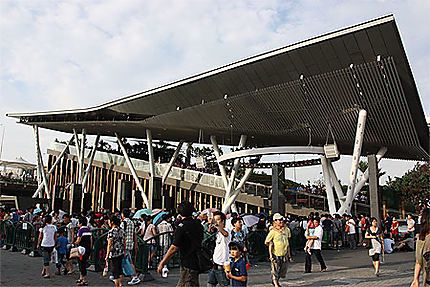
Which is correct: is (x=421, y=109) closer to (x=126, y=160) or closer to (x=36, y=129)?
(x=126, y=160)

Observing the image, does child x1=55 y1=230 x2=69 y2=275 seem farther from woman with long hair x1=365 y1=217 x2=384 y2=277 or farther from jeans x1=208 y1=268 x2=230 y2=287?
woman with long hair x1=365 y1=217 x2=384 y2=277

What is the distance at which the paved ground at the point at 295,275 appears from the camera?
970cm

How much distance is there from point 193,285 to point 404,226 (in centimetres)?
2028

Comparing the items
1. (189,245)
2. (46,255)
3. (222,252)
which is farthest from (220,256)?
(46,255)

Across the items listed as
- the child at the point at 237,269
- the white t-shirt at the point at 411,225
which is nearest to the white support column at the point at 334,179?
the white t-shirt at the point at 411,225

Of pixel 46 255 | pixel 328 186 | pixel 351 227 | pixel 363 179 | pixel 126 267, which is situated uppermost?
pixel 363 179

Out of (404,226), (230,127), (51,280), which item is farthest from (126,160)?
(51,280)

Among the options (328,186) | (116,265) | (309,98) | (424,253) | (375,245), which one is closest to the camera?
(424,253)

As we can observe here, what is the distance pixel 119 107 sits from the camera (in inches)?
1220

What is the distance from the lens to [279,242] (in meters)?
9.20

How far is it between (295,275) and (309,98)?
12.7 meters

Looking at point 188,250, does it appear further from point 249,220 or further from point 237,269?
point 249,220

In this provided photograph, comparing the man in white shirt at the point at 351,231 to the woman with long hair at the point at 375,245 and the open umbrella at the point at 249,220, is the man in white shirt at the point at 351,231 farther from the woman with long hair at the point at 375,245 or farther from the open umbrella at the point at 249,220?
the woman with long hair at the point at 375,245

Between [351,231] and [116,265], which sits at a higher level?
[351,231]
